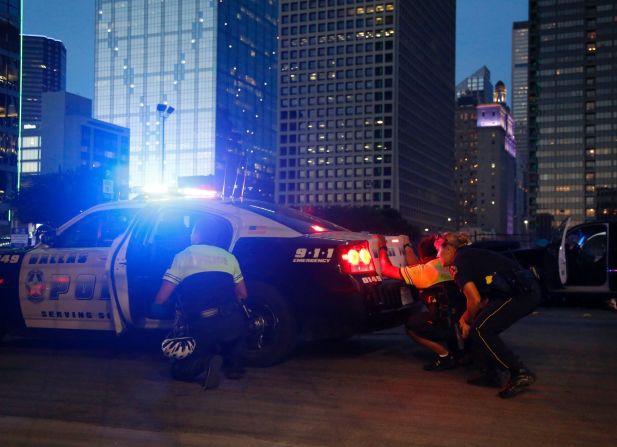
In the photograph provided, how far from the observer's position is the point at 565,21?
157625mm

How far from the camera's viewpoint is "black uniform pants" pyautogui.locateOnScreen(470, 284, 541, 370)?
609cm

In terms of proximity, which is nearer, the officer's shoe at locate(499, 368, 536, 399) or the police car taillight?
the officer's shoe at locate(499, 368, 536, 399)

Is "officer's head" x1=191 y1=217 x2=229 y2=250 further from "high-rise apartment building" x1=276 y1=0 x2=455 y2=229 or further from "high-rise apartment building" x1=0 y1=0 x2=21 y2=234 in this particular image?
"high-rise apartment building" x1=276 y1=0 x2=455 y2=229

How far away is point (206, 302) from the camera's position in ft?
20.5

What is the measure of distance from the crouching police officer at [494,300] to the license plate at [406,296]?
1.02m

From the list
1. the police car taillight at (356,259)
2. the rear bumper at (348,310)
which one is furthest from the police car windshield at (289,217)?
the rear bumper at (348,310)

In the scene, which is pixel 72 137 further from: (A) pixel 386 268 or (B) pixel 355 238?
(A) pixel 386 268

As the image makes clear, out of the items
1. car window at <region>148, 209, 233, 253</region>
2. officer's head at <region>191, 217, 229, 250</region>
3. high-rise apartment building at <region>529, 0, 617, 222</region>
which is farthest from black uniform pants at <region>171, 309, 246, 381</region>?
high-rise apartment building at <region>529, 0, 617, 222</region>

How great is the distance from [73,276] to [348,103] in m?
156

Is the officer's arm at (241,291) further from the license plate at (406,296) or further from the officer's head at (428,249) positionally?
the officer's head at (428,249)

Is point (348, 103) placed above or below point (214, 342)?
above

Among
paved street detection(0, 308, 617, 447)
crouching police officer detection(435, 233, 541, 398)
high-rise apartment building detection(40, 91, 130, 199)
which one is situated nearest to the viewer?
paved street detection(0, 308, 617, 447)

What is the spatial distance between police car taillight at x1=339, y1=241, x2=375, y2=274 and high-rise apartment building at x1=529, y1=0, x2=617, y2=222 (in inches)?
6327

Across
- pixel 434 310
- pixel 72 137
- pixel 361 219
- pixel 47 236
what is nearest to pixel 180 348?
pixel 434 310
